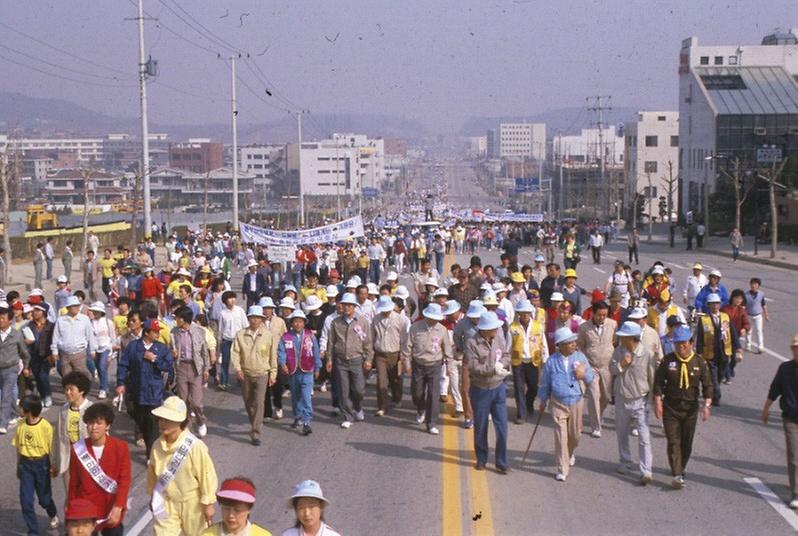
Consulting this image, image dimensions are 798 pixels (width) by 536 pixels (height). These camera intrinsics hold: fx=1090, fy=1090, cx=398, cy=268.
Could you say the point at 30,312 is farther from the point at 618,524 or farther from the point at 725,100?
the point at 725,100

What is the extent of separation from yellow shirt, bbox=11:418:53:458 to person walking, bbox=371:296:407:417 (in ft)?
16.5

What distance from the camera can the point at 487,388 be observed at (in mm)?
10578

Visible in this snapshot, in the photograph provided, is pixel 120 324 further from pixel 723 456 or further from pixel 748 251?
pixel 748 251

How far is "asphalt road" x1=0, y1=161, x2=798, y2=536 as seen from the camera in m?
9.02

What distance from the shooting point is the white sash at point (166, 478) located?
674 cm

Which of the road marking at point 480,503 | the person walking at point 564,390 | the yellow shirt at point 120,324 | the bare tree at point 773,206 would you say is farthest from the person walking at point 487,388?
the bare tree at point 773,206

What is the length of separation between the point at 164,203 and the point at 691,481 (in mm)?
117398

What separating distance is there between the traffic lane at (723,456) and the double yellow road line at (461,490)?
0.15 m

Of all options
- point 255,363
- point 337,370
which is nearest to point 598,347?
point 337,370

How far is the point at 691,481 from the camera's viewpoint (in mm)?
10273

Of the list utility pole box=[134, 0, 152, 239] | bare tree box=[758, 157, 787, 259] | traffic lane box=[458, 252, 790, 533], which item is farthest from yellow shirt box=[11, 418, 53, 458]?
bare tree box=[758, 157, 787, 259]

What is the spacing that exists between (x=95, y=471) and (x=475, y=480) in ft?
14.2

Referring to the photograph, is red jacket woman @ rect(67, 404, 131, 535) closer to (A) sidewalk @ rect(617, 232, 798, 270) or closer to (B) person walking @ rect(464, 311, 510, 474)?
(B) person walking @ rect(464, 311, 510, 474)

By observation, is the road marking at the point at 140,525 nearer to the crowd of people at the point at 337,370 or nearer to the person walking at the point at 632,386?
the crowd of people at the point at 337,370
